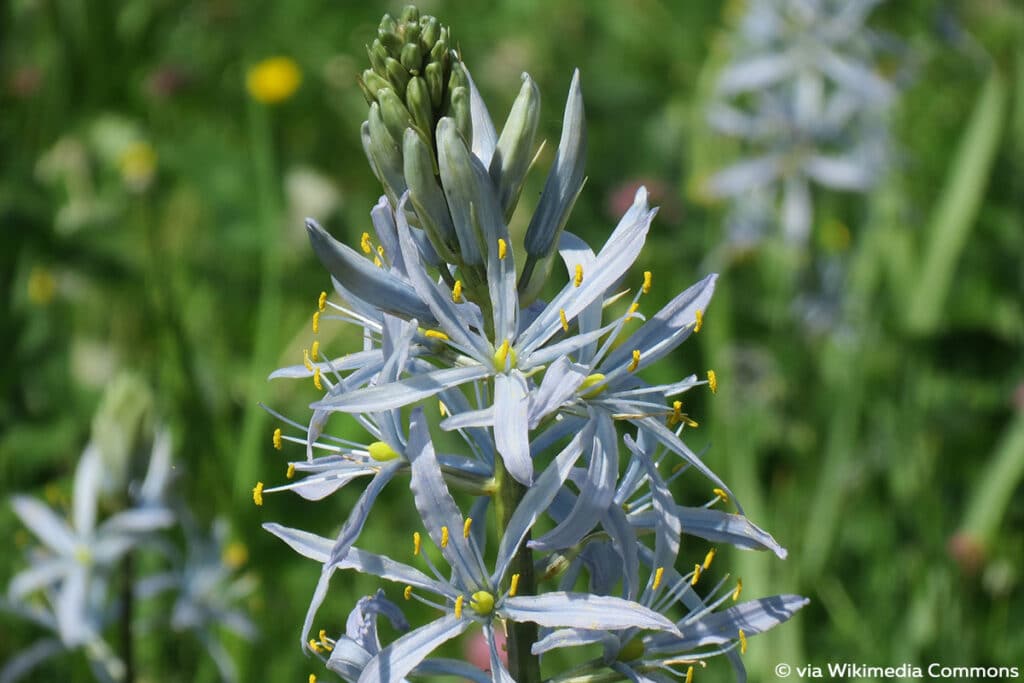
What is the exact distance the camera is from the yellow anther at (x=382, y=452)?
1.44 meters

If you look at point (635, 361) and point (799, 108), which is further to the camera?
point (799, 108)

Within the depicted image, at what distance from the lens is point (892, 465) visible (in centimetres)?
334

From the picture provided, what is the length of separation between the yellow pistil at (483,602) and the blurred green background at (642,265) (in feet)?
4.43

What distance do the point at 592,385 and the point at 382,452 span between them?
27 centimetres

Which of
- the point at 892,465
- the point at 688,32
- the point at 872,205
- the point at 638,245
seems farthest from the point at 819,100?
the point at 638,245

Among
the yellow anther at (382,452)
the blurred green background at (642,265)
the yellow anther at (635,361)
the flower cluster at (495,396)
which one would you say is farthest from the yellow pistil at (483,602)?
the blurred green background at (642,265)

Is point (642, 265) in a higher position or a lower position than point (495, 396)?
higher

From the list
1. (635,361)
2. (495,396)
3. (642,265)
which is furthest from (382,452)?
(642,265)

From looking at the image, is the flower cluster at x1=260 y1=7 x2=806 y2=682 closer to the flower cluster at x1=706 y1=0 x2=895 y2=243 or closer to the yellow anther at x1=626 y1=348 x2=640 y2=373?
the yellow anther at x1=626 y1=348 x2=640 y2=373

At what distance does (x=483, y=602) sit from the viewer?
1.38m

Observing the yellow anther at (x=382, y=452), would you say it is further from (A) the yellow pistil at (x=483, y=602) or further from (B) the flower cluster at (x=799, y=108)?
(B) the flower cluster at (x=799, y=108)

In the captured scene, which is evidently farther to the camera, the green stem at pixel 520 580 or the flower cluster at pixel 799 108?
the flower cluster at pixel 799 108

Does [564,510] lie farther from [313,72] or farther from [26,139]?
[313,72]

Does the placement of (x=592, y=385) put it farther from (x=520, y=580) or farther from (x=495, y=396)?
(x=520, y=580)
